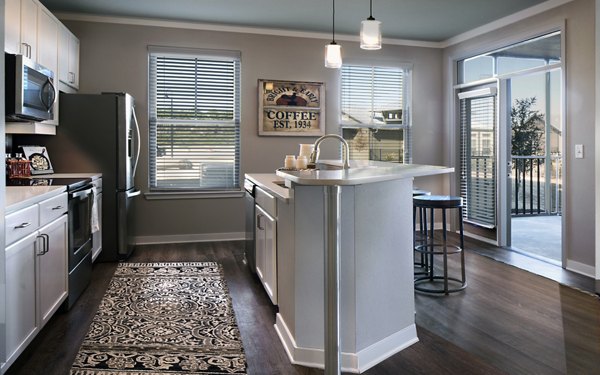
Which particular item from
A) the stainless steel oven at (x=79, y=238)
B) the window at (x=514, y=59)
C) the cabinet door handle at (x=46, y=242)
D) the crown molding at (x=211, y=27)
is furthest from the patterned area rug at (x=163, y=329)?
the window at (x=514, y=59)

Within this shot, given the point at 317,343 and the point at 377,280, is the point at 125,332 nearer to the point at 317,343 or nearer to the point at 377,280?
the point at 317,343

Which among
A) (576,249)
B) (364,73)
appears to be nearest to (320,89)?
(364,73)

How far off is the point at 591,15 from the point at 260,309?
3754 mm

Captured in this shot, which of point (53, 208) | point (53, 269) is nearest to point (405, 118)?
point (53, 208)

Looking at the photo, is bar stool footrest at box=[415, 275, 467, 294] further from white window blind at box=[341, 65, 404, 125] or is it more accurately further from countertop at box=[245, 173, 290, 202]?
white window blind at box=[341, 65, 404, 125]

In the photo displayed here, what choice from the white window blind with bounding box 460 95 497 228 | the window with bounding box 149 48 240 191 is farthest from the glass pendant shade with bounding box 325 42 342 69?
the white window blind with bounding box 460 95 497 228

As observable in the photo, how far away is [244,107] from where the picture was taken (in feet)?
18.8

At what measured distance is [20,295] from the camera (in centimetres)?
232

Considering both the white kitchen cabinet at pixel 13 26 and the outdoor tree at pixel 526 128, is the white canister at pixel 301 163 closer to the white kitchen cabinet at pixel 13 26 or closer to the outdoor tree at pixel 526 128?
the white kitchen cabinet at pixel 13 26

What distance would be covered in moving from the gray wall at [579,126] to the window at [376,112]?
2.17 m

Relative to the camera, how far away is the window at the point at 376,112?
6191 mm

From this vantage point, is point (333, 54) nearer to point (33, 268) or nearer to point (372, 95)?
point (33, 268)

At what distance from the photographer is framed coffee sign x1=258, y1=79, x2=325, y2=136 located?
5.78 m

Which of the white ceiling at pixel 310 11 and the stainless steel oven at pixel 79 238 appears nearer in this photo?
the stainless steel oven at pixel 79 238
